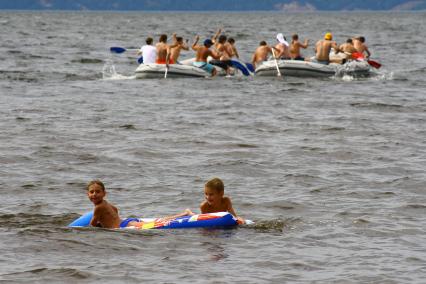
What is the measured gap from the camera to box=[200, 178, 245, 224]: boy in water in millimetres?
10289

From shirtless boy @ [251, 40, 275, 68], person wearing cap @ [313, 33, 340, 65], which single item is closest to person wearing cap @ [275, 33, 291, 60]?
shirtless boy @ [251, 40, 275, 68]

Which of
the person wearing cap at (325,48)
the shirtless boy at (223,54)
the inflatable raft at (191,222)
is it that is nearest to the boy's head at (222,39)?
the shirtless boy at (223,54)

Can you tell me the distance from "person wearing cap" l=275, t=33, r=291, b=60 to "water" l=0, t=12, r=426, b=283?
0.85 metres

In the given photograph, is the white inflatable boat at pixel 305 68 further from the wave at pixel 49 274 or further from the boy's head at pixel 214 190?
the wave at pixel 49 274

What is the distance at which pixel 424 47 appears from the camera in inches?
1917

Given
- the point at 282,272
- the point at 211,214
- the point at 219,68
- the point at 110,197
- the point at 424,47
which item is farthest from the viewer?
the point at 424,47

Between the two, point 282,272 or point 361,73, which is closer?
point 282,272

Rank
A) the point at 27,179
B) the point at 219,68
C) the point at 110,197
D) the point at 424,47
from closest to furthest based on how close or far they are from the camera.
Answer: the point at 110,197
the point at 27,179
the point at 219,68
the point at 424,47

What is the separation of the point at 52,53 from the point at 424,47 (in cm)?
1896

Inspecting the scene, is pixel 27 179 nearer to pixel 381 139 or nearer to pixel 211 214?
pixel 211 214

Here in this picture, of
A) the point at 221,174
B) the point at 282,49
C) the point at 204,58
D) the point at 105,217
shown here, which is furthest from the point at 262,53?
the point at 105,217

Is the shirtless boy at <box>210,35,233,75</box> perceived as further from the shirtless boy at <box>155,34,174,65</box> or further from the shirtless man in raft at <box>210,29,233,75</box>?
the shirtless boy at <box>155,34,174,65</box>

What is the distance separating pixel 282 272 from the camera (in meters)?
9.09

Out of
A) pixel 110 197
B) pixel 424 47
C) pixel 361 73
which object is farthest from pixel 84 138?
pixel 424 47
